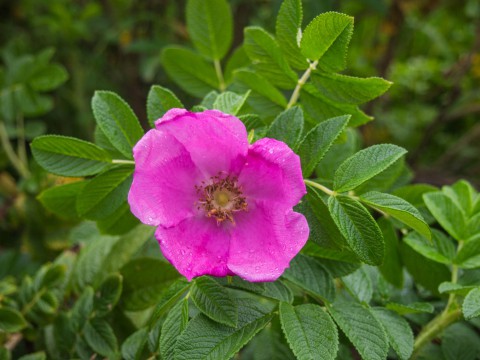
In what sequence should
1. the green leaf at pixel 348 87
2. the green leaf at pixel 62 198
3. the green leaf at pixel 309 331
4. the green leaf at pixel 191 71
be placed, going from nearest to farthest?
the green leaf at pixel 309 331 < the green leaf at pixel 348 87 < the green leaf at pixel 62 198 < the green leaf at pixel 191 71

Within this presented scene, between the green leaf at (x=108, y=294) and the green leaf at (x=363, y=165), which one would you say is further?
the green leaf at (x=108, y=294)

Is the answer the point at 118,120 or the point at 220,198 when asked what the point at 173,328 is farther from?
the point at 118,120

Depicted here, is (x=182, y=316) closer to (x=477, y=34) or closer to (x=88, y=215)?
(x=88, y=215)

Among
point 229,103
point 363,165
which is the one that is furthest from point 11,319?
point 363,165

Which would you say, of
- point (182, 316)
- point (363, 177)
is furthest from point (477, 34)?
point (182, 316)

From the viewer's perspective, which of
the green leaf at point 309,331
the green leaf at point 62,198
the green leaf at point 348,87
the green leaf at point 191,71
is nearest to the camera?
the green leaf at point 309,331

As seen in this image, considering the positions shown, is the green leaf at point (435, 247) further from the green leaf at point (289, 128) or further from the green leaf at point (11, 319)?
the green leaf at point (11, 319)

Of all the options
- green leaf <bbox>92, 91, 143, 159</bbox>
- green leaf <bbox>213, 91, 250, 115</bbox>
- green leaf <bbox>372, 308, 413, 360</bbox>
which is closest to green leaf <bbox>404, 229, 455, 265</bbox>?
green leaf <bbox>372, 308, 413, 360</bbox>

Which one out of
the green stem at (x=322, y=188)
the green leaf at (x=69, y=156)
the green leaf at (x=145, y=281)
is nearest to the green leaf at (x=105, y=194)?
the green leaf at (x=69, y=156)
